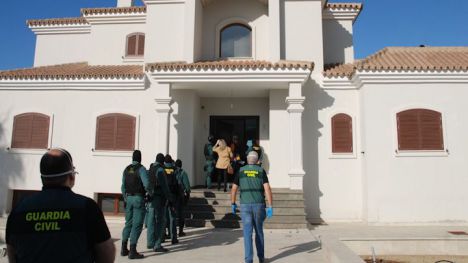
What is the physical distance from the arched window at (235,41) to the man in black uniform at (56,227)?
11.2 metres

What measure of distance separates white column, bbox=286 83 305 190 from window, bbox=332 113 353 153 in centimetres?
155

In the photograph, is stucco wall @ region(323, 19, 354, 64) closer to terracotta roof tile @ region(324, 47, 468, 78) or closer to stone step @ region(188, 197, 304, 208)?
terracotta roof tile @ region(324, 47, 468, 78)

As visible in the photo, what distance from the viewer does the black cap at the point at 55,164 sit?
234 cm

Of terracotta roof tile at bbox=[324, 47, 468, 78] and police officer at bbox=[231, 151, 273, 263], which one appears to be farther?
terracotta roof tile at bbox=[324, 47, 468, 78]

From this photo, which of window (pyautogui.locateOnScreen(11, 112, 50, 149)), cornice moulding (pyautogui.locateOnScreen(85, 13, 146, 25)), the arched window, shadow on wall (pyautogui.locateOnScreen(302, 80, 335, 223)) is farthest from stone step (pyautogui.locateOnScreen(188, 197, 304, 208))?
cornice moulding (pyautogui.locateOnScreen(85, 13, 146, 25))

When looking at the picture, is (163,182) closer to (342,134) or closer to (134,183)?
(134,183)

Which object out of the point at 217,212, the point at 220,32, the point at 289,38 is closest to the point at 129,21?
the point at 220,32

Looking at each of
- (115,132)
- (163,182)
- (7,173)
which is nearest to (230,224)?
(163,182)

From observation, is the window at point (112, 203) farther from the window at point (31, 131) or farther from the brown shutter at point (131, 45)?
the brown shutter at point (131, 45)

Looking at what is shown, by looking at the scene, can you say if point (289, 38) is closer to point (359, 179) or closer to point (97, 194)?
point (359, 179)

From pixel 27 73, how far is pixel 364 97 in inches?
480

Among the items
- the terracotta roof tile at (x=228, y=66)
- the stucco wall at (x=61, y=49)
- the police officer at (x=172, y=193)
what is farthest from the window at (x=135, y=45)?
the police officer at (x=172, y=193)

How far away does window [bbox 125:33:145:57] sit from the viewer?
14.2m

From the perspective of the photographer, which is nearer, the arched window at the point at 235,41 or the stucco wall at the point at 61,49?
the arched window at the point at 235,41
